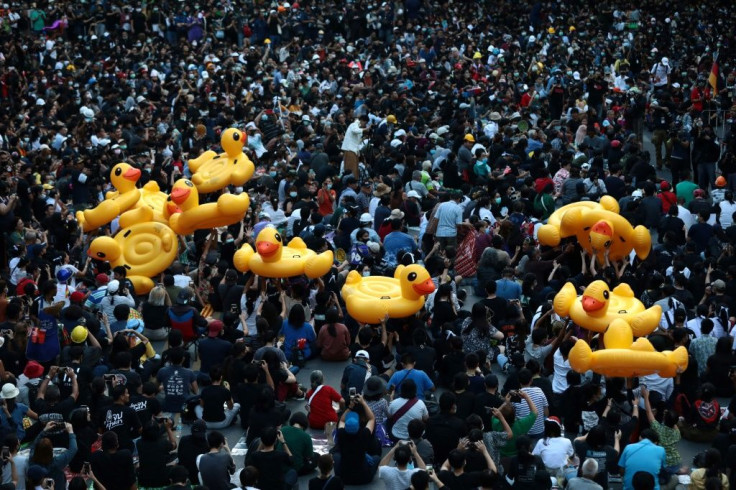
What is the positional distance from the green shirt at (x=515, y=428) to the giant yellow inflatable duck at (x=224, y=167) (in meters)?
8.87

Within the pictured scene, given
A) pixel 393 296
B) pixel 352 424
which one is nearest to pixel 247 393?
pixel 352 424

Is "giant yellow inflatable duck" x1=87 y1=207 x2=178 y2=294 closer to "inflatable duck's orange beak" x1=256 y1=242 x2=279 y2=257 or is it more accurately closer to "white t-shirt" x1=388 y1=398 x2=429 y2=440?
"inflatable duck's orange beak" x1=256 y1=242 x2=279 y2=257

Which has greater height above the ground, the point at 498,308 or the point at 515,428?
the point at 498,308

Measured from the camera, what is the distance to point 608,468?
11.8 m

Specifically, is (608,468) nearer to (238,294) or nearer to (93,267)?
(238,294)

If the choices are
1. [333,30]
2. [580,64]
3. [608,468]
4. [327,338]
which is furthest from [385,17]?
[608,468]

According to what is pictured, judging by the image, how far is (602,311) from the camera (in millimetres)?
13977

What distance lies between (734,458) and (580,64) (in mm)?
20486

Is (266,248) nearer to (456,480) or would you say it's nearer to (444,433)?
(444,433)

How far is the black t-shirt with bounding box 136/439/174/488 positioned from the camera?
11.5 metres

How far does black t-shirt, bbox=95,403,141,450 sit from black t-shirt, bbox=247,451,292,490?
153 cm

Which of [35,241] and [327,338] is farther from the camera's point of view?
[35,241]

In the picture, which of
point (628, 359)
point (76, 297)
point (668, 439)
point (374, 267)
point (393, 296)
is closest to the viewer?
point (668, 439)

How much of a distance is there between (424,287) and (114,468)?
496 centimetres
